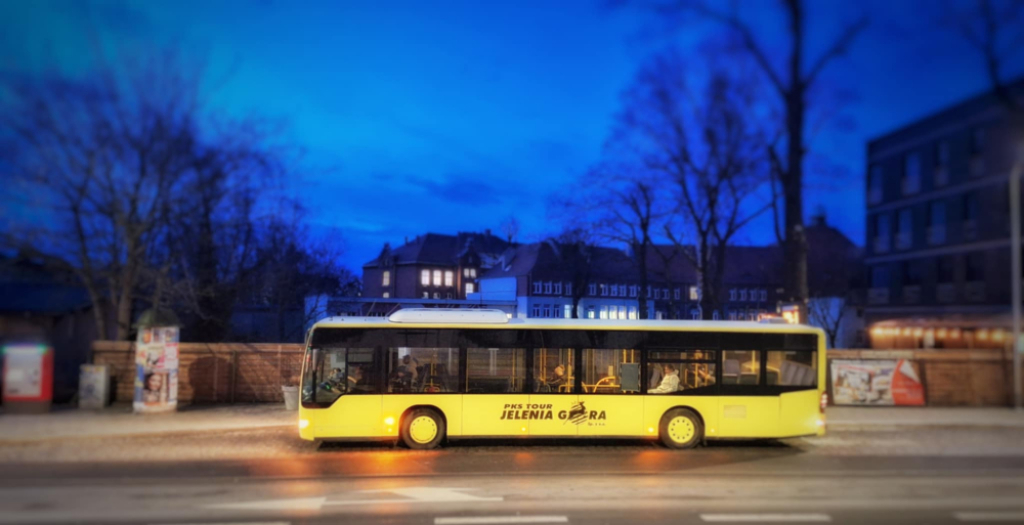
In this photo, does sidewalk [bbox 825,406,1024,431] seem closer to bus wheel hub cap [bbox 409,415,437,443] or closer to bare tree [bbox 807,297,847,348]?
bus wheel hub cap [bbox 409,415,437,443]

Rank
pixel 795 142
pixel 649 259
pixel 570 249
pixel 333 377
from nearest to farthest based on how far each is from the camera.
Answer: pixel 333 377, pixel 795 142, pixel 570 249, pixel 649 259

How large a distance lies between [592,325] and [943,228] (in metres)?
16.1

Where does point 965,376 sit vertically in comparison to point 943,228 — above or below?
below

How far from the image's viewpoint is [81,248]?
620 inches

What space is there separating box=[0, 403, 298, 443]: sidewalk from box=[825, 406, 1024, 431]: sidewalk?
13.9 m

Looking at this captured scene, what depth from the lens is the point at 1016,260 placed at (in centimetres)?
1769

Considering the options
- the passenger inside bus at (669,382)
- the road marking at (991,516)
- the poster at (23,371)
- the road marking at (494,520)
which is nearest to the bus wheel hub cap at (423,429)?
the passenger inside bus at (669,382)

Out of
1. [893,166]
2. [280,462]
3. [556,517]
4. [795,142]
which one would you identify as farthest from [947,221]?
[280,462]

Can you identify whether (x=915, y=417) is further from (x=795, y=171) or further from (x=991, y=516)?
(x=991, y=516)

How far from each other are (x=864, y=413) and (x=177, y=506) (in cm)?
1681

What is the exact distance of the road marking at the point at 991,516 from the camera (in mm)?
6914

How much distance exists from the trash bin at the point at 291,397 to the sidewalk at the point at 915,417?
13.5 m

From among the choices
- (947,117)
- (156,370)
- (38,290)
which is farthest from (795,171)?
(38,290)

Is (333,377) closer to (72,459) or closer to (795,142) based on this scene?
(72,459)
